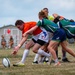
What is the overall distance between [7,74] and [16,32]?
1801 inches

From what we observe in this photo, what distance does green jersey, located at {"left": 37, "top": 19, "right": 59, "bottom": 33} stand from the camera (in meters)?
12.8

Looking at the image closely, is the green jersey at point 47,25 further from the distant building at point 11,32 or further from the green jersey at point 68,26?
the distant building at point 11,32

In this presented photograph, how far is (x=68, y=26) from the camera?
46.7ft

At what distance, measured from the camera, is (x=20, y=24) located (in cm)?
1268

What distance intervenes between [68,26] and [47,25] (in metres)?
1.63

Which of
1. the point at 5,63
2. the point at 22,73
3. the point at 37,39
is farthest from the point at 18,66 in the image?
the point at 22,73

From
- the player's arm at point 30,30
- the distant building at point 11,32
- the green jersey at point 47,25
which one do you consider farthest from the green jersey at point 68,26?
the distant building at point 11,32

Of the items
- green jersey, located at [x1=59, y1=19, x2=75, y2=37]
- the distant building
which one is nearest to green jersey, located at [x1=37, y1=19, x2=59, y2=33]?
green jersey, located at [x1=59, y1=19, x2=75, y2=37]

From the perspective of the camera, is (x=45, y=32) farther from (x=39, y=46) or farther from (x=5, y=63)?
Answer: (x=5, y=63)

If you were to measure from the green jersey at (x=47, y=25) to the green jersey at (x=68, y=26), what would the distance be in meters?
1.38

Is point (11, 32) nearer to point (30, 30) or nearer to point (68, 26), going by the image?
point (68, 26)

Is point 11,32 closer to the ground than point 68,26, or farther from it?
closer to the ground

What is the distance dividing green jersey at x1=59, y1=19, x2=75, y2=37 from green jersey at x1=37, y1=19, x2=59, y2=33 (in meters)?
1.38

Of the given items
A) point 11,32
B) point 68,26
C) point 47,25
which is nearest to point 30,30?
point 47,25
